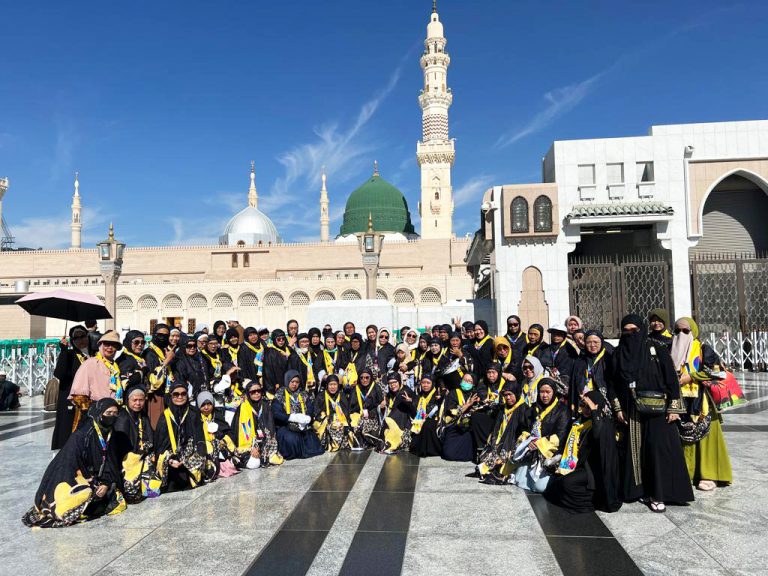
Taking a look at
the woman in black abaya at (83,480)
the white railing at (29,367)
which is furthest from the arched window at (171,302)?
the woman in black abaya at (83,480)

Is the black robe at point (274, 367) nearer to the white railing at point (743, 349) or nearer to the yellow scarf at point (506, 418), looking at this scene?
the yellow scarf at point (506, 418)

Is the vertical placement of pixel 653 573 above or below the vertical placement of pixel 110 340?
below

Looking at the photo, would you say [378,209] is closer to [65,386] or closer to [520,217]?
[520,217]

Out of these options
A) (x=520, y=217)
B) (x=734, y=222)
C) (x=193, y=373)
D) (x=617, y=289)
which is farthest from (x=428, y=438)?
(x=734, y=222)

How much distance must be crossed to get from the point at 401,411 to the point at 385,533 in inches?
93.3

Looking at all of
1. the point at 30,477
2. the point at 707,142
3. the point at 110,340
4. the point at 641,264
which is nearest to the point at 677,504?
the point at 110,340

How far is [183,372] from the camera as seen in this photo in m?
5.43

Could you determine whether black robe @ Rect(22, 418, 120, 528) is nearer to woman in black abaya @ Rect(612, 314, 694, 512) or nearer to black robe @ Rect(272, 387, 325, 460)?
black robe @ Rect(272, 387, 325, 460)

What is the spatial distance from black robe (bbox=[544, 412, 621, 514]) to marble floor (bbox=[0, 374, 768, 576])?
0.11m

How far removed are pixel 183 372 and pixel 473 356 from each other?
9.82 feet

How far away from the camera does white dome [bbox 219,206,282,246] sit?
46312mm

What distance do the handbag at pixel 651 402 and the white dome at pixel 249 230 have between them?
43.7 m

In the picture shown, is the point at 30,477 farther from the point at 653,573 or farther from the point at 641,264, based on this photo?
the point at 641,264

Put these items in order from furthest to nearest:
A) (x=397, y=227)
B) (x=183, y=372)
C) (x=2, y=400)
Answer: (x=397, y=227), (x=2, y=400), (x=183, y=372)
